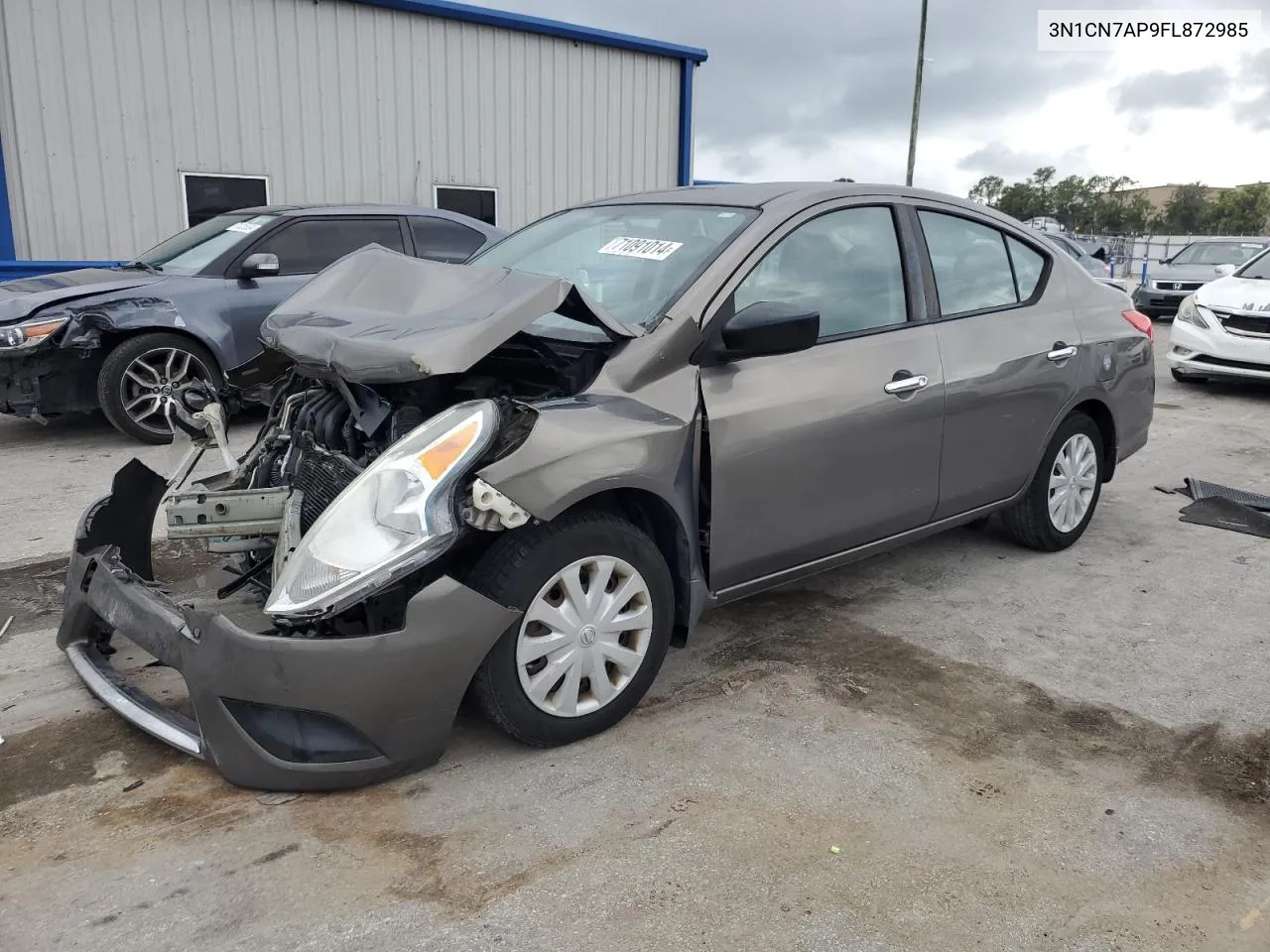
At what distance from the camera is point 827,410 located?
3.45m

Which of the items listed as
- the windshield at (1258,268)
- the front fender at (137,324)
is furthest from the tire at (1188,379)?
the front fender at (137,324)

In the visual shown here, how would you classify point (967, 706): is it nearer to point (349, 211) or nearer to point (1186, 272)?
point (349, 211)

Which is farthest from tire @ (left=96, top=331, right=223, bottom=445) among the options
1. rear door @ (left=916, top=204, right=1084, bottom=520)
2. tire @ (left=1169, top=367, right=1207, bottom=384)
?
tire @ (left=1169, top=367, right=1207, bottom=384)

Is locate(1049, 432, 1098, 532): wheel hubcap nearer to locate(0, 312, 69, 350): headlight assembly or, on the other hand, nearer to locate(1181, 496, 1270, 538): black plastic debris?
locate(1181, 496, 1270, 538): black plastic debris

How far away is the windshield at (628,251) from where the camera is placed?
3373 mm

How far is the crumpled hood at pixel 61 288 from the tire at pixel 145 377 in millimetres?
396

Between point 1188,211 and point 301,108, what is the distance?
63.0 metres

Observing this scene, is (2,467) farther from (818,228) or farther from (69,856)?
(818,228)

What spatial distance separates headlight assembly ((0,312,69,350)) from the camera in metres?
6.30

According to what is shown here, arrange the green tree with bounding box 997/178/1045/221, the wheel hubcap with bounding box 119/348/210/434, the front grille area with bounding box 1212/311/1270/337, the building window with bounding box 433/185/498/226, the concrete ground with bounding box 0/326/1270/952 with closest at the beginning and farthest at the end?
1. the concrete ground with bounding box 0/326/1270/952
2. the wheel hubcap with bounding box 119/348/210/434
3. the front grille area with bounding box 1212/311/1270/337
4. the building window with bounding box 433/185/498/226
5. the green tree with bounding box 997/178/1045/221

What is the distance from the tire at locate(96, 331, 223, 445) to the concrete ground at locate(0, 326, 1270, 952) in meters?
3.02

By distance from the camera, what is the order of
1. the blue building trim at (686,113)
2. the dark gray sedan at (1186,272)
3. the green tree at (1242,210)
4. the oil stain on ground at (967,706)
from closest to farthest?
A: the oil stain on ground at (967,706)
the blue building trim at (686,113)
the dark gray sedan at (1186,272)
the green tree at (1242,210)

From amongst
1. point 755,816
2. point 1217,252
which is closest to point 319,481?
point 755,816

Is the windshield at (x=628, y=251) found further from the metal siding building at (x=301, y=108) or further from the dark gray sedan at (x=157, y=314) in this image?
the metal siding building at (x=301, y=108)
